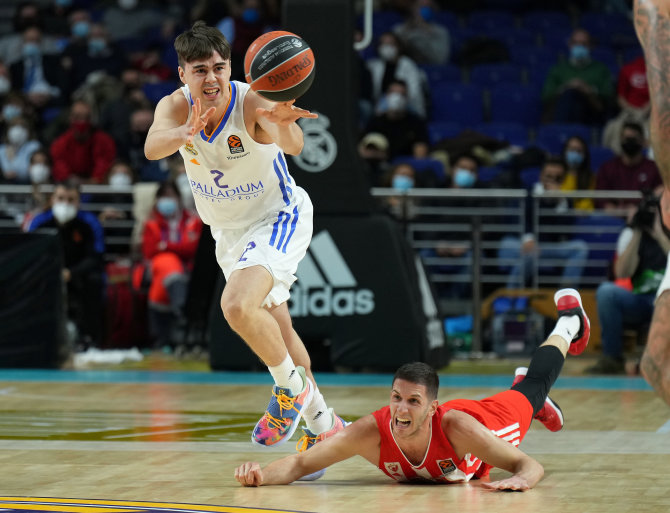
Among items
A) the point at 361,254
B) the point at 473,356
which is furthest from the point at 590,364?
the point at 361,254

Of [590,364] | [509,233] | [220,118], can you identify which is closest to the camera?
[220,118]

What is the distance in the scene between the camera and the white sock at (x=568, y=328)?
22.5 feet

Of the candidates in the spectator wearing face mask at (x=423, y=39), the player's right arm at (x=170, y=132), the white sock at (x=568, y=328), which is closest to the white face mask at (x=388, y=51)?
the spectator wearing face mask at (x=423, y=39)

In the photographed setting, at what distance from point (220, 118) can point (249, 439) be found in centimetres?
201

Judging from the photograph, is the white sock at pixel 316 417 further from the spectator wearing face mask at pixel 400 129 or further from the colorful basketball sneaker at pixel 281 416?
the spectator wearing face mask at pixel 400 129

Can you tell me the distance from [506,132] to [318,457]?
412 inches

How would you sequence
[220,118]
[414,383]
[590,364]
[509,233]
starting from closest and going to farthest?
[414,383] < [220,118] < [590,364] < [509,233]

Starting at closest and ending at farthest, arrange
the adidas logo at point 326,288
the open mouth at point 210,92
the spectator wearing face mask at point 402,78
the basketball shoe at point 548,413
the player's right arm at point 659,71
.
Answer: the player's right arm at point 659,71 → the open mouth at point 210,92 → the basketball shoe at point 548,413 → the adidas logo at point 326,288 → the spectator wearing face mask at point 402,78

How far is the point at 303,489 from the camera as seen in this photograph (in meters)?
5.57

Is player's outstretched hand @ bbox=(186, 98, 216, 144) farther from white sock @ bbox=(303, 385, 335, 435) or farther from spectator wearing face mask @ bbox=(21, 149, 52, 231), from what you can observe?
spectator wearing face mask @ bbox=(21, 149, 52, 231)

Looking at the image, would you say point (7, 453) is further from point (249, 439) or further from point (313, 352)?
point (313, 352)

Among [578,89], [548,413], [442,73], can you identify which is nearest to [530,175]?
[578,89]

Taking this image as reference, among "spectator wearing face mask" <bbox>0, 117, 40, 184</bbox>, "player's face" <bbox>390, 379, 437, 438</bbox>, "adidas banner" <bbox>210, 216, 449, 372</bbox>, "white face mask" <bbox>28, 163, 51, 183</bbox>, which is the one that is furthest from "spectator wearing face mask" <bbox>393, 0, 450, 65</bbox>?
"player's face" <bbox>390, 379, 437, 438</bbox>

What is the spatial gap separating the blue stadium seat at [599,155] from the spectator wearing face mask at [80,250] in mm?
5911
